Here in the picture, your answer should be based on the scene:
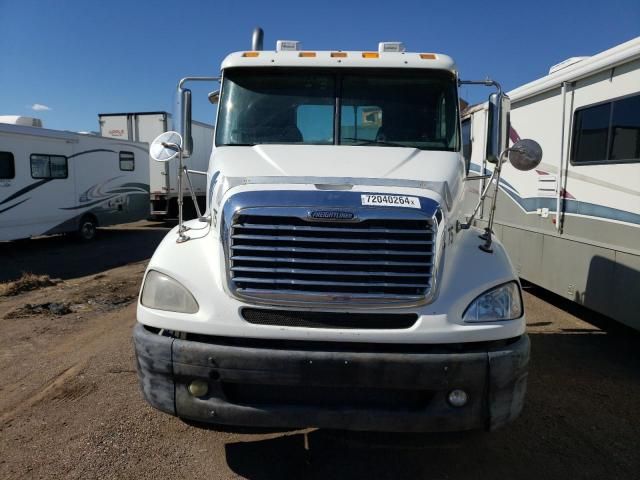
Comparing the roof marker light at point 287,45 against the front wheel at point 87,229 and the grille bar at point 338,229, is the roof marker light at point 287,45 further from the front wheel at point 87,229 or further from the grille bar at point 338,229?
the front wheel at point 87,229

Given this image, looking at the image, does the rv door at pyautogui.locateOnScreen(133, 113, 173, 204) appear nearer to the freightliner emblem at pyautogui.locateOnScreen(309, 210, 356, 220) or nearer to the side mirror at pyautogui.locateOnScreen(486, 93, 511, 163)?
the side mirror at pyautogui.locateOnScreen(486, 93, 511, 163)

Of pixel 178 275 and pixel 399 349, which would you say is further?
pixel 178 275

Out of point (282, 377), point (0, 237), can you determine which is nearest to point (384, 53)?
point (282, 377)

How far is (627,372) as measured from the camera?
4.88 meters

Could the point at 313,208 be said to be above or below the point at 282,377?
above

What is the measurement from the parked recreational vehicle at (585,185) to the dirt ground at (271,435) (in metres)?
0.80

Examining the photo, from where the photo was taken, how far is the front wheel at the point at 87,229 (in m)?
14.0

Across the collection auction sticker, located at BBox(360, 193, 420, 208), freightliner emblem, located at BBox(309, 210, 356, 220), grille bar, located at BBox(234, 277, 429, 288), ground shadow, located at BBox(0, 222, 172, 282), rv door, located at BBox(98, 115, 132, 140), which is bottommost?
ground shadow, located at BBox(0, 222, 172, 282)

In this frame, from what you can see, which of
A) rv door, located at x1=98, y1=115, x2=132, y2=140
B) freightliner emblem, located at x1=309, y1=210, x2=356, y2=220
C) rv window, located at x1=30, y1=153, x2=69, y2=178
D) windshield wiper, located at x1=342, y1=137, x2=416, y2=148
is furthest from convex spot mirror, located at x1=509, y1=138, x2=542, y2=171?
rv door, located at x1=98, y1=115, x2=132, y2=140

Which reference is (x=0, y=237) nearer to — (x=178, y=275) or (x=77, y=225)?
(x=77, y=225)

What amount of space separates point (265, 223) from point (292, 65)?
6.34 ft

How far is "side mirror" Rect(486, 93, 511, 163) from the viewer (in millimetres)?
4164

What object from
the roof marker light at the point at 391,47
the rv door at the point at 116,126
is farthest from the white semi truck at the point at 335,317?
the rv door at the point at 116,126

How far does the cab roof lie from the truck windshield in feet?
0.19
